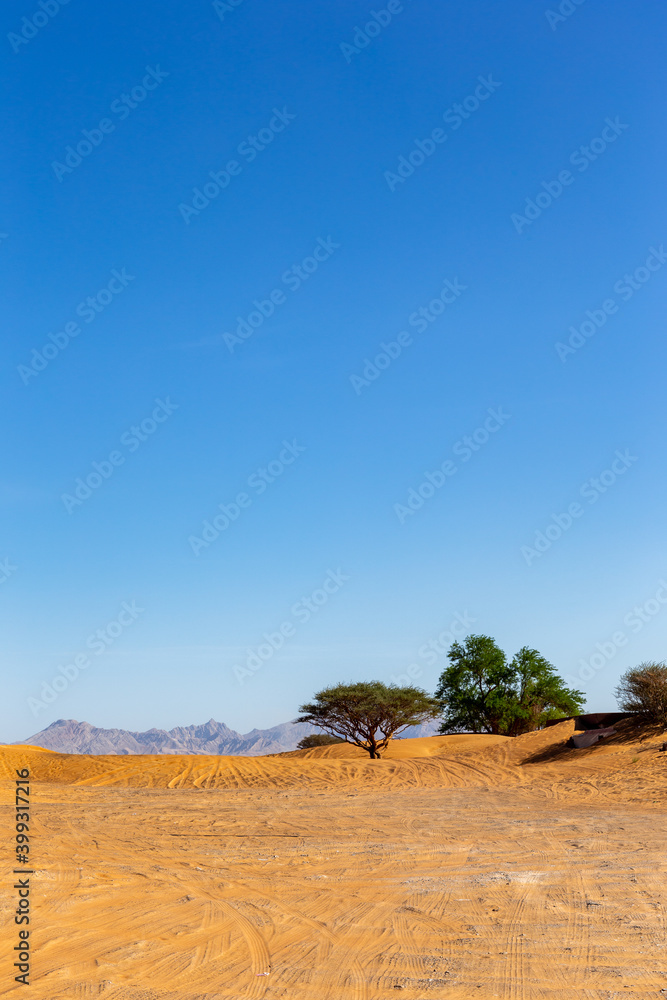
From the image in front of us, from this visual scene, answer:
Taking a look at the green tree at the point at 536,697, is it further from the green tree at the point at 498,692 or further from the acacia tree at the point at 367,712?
the acacia tree at the point at 367,712

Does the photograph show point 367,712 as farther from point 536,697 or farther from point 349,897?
point 349,897

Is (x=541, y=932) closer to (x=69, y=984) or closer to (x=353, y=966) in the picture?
(x=353, y=966)

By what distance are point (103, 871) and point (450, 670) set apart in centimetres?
4112

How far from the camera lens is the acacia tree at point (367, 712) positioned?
3797cm

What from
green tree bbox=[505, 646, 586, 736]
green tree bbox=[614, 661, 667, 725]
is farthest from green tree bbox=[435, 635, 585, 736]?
green tree bbox=[614, 661, 667, 725]

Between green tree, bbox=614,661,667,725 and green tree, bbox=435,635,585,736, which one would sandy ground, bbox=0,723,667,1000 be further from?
green tree, bbox=435,635,585,736

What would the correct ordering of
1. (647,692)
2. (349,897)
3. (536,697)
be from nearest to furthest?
(349,897)
(647,692)
(536,697)

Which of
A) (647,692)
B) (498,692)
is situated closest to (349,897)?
(647,692)

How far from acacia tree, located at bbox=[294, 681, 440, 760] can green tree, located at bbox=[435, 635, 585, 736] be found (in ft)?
33.7

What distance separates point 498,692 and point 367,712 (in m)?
14.0

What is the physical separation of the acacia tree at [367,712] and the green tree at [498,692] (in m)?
10.3

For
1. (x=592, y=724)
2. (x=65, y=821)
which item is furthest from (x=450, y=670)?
(x=65, y=821)

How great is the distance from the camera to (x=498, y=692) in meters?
→ 48.4

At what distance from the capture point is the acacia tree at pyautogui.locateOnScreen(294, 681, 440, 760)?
38.0 m
